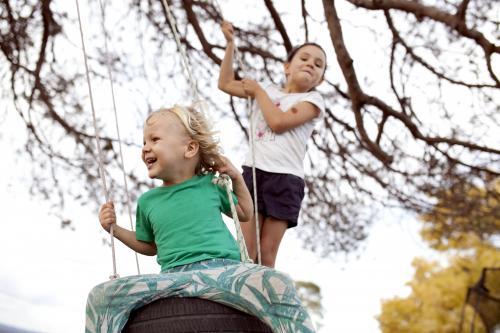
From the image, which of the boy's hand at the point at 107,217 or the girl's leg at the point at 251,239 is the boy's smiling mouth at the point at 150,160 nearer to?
the boy's hand at the point at 107,217

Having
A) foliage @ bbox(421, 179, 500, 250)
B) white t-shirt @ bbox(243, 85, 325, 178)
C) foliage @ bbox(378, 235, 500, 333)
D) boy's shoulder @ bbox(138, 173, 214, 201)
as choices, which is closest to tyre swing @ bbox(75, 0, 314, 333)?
boy's shoulder @ bbox(138, 173, 214, 201)

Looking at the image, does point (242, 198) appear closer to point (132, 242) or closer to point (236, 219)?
point (236, 219)

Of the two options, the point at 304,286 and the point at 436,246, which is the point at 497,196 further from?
the point at 304,286

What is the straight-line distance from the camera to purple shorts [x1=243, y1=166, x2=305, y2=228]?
7.36 ft

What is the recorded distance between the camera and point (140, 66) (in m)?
4.53

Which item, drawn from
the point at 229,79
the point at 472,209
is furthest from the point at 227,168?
the point at 472,209

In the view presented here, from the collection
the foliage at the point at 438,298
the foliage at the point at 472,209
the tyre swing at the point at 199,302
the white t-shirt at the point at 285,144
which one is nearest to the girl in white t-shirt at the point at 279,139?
the white t-shirt at the point at 285,144

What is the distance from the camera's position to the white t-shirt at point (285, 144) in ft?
7.59

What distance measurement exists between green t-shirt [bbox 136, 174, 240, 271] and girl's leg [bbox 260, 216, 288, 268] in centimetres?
56

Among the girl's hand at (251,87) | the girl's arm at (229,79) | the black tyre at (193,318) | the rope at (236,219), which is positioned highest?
the girl's arm at (229,79)

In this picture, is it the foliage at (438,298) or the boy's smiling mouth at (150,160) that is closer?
the boy's smiling mouth at (150,160)

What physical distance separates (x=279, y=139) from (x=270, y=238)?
34 cm

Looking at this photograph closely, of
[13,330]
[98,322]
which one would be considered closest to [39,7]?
[13,330]

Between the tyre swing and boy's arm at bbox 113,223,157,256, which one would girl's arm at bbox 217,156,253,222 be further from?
the tyre swing
